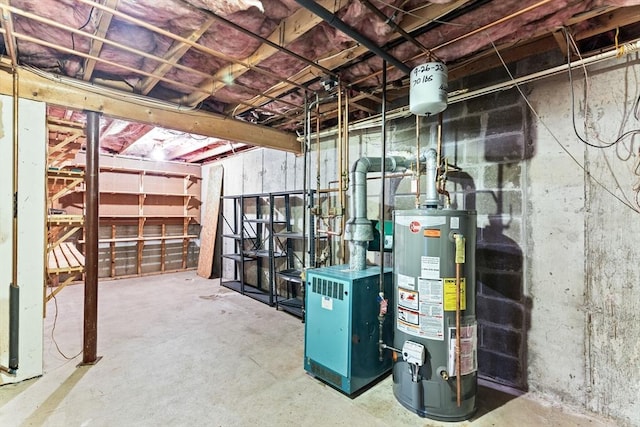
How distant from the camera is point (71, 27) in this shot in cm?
184

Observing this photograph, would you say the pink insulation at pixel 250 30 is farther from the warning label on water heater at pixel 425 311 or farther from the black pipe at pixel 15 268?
the warning label on water heater at pixel 425 311

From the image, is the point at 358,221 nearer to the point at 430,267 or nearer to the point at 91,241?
the point at 430,267

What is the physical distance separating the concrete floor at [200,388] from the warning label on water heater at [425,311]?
0.56 metres

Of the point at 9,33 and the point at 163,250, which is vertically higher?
the point at 9,33

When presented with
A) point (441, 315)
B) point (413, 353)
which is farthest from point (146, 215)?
point (441, 315)

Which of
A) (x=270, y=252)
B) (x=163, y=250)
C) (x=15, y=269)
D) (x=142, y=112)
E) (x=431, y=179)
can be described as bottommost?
(x=163, y=250)

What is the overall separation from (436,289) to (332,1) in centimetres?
180

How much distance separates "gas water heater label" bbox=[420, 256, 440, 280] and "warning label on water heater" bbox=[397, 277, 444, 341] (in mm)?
31

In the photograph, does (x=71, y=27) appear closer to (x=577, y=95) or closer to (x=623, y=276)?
(x=577, y=95)

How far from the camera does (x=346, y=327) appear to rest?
2146 millimetres

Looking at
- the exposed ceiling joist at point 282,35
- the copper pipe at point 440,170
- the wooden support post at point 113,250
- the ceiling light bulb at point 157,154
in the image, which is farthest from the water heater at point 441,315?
the wooden support post at point 113,250

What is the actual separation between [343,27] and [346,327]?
74.6 inches

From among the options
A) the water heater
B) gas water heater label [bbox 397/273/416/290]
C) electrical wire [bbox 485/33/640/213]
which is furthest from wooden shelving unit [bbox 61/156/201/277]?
electrical wire [bbox 485/33/640/213]

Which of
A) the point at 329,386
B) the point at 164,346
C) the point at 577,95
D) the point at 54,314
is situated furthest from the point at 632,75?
the point at 54,314
